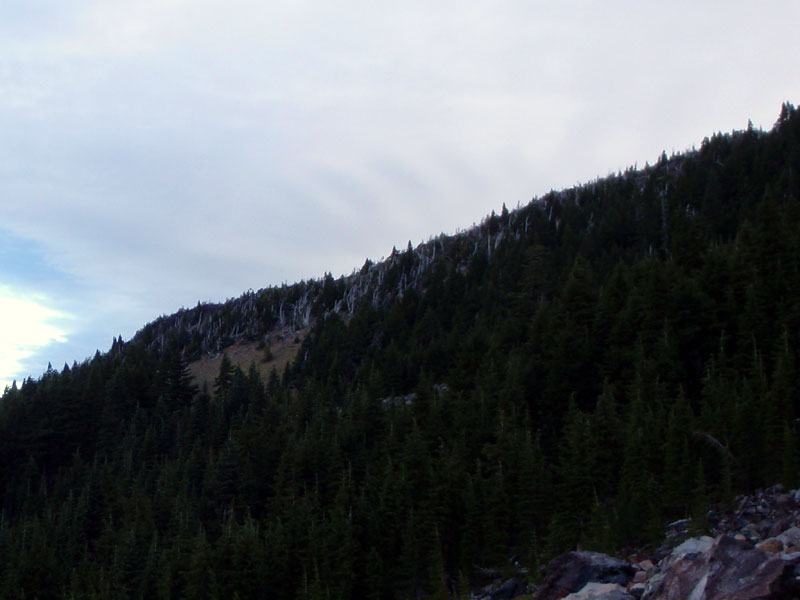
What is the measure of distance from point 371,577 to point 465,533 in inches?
218

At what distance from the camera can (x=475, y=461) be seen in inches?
1848

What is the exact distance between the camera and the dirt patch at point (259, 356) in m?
129

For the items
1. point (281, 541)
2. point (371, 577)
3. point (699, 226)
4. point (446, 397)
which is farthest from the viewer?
point (699, 226)

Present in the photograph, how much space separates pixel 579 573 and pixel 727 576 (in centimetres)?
588

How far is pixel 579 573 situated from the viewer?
60.2 feet

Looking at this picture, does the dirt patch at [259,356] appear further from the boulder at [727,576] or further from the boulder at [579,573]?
the boulder at [727,576]

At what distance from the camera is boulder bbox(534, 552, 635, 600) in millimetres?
17953

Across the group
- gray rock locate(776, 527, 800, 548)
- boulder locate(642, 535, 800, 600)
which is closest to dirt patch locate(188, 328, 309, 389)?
gray rock locate(776, 527, 800, 548)

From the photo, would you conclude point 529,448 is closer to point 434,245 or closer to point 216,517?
point 216,517

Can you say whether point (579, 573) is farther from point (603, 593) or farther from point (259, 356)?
point (259, 356)

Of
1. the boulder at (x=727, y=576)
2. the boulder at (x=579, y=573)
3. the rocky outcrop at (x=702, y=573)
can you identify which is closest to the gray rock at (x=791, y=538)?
the rocky outcrop at (x=702, y=573)

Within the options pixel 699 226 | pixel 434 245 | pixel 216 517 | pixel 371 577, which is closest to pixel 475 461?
pixel 371 577

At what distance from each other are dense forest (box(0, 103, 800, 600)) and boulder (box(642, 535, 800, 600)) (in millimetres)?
13656

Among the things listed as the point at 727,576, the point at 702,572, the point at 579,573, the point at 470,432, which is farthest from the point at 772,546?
the point at 470,432
